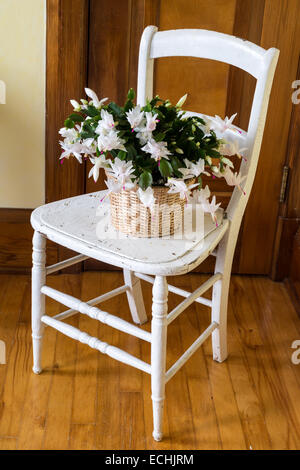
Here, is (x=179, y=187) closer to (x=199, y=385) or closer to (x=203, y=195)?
(x=203, y=195)

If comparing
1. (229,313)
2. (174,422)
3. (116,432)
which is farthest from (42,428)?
(229,313)

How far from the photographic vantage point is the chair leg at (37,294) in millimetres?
1611

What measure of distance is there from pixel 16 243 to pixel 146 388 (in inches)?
32.6

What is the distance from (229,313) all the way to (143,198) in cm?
87

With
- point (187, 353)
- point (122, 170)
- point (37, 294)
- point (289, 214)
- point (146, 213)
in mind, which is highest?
point (122, 170)

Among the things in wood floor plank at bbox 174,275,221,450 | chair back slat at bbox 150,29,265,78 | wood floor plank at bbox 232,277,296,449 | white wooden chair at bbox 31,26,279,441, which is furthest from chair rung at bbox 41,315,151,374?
chair back slat at bbox 150,29,265,78

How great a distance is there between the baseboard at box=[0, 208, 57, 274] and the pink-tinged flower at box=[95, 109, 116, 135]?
0.95 meters

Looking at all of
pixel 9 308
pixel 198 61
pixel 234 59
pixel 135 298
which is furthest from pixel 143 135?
pixel 9 308

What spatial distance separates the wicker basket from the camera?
4.80ft

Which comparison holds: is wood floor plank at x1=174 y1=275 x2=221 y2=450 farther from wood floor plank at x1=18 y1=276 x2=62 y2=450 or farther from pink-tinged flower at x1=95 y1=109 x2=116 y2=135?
pink-tinged flower at x1=95 y1=109 x2=116 y2=135

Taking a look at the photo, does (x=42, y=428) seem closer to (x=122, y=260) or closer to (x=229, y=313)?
(x=122, y=260)

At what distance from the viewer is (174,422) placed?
63.7 inches

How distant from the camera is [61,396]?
1687mm

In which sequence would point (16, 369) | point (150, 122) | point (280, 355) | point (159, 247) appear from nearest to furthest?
point (150, 122) → point (159, 247) → point (16, 369) → point (280, 355)
